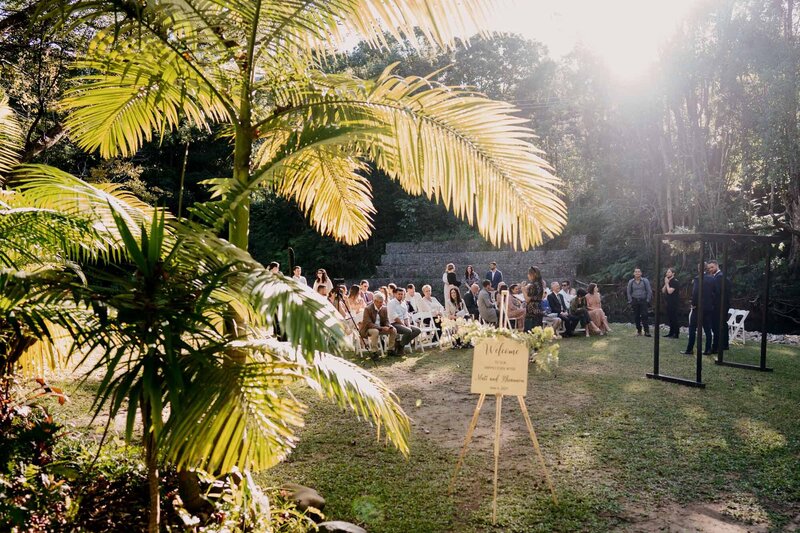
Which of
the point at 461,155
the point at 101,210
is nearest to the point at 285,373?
the point at 101,210

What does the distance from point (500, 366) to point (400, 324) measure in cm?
726

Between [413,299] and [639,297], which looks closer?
[413,299]

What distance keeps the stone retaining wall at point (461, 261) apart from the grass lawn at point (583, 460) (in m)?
13.6

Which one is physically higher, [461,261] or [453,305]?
[461,261]

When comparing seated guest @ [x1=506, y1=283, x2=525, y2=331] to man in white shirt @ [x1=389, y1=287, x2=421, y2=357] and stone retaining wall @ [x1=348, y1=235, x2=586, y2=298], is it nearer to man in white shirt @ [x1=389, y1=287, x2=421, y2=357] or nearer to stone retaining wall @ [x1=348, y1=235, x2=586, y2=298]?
man in white shirt @ [x1=389, y1=287, x2=421, y2=357]

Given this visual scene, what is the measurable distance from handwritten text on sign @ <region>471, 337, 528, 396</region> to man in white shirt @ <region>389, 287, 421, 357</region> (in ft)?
23.4

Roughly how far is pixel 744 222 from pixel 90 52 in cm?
2065

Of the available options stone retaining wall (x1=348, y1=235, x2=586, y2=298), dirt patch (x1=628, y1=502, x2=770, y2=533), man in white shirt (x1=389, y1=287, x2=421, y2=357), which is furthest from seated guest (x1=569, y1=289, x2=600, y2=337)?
dirt patch (x1=628, y1=502, x2=770, y2=533)

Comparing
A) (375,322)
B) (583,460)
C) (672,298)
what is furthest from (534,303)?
(583,460)

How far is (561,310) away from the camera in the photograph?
582 inches

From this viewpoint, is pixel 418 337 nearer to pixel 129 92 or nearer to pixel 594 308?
pixel 594 308

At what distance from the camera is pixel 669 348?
12586 millimetres

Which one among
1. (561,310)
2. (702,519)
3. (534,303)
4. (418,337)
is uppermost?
(534,303)

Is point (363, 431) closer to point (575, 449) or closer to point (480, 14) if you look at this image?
point (575, 449)
